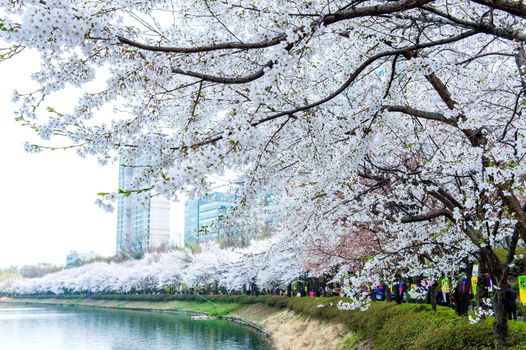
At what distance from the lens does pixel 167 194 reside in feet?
10.5

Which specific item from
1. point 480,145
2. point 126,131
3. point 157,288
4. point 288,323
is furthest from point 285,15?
point 157,288

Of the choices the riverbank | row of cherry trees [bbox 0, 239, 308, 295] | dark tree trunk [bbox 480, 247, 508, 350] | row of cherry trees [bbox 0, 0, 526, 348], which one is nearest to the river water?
the riverbank

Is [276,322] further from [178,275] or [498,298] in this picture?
[178,275]

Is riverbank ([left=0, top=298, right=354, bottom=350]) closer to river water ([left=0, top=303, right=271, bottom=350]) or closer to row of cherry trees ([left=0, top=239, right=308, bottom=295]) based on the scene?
river water ([left=0, top=303, right=271, bottom=350])

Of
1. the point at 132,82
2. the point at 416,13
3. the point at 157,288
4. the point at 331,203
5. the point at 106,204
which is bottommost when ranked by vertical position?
the point at 157,288

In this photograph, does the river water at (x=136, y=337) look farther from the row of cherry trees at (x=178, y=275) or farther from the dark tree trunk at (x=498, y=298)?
the dark tree trunk at (x=498, y=298)

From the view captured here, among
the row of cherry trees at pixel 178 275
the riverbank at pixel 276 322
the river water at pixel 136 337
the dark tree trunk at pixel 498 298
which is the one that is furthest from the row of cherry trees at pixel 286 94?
the river water at pixel 136 337

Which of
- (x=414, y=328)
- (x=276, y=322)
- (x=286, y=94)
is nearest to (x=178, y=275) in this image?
(x=276, y=322)

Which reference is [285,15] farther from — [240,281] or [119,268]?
[119,268]

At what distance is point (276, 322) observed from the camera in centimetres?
2325

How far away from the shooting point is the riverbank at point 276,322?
1512 cm

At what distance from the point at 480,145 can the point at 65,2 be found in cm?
483

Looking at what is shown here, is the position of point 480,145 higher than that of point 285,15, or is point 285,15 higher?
point 285,15

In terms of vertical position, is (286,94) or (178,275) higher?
(286,94)
